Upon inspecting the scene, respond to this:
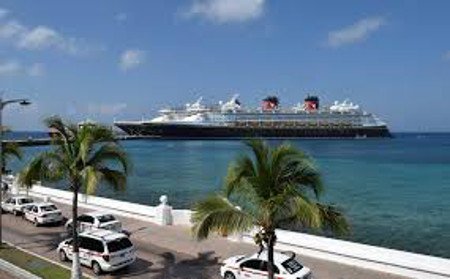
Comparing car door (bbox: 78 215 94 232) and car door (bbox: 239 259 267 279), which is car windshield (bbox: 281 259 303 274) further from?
car door (bbox: 78 215 94 232)

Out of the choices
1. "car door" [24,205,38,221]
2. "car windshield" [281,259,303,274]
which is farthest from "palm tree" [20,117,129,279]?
"car door" [24,205,38,221]

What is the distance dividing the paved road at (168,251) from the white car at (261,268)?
1.49 meters

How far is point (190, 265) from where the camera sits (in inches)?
779

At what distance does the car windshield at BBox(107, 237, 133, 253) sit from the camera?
18.5m

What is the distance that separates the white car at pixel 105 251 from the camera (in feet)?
60.4

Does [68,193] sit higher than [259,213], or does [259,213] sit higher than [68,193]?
[259,213]

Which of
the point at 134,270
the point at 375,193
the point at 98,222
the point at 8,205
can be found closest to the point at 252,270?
the point at 134,270

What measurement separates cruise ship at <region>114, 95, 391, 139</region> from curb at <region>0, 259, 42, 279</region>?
158194 millimetres

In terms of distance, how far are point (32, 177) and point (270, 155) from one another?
8776mm

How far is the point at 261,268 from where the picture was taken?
1628 cm

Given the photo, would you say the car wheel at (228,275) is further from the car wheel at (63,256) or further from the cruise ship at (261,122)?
the cruise ship at (261,122)

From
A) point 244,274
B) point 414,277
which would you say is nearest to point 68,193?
point 244,274

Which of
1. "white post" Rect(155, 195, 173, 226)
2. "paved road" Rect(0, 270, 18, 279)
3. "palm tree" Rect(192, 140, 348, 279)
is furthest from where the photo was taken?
"white post" Rect(155, 195, 173, 226)

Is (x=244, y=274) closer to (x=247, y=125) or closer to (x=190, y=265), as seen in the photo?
(x=190, y=265)
